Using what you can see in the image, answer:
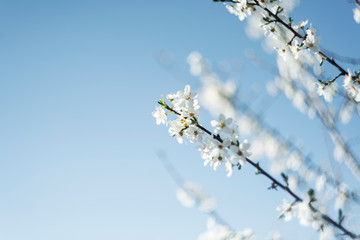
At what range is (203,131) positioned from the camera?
197 centimetres

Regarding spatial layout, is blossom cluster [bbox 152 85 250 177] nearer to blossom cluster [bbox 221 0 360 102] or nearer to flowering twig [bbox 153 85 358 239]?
flowering twig [bbox 153 85 358 239]

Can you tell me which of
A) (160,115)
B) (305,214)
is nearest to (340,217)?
(305,214)

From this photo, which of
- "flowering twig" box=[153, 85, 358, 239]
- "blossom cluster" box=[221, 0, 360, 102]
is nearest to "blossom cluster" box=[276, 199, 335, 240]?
"flowering twig" box=[153, 85, 358, 239]

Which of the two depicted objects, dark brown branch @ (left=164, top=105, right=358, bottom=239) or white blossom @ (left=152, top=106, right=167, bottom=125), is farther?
white blossom @ (left=152, top=106, right=167, bottom=125)

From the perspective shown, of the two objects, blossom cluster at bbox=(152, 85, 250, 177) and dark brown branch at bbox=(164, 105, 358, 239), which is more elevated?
blossom cluster at bbox=(152, 85, 250, 177)

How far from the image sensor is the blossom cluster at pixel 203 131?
1.84 metres

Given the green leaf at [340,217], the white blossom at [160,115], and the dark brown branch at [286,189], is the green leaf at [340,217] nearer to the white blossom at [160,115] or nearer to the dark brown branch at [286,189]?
the dark brown branch at [286,189]

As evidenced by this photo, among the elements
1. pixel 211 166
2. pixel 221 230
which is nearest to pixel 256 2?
pixel 211 166

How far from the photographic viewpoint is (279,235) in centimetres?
317

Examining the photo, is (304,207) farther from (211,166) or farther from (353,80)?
(353,80)

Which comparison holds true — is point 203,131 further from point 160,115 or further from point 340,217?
point 340,217

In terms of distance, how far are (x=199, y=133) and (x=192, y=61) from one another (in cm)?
440

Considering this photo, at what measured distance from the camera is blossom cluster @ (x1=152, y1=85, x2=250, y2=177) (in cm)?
184

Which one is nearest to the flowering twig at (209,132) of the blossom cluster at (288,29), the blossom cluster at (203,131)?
the blossom cluster at (203,131)
